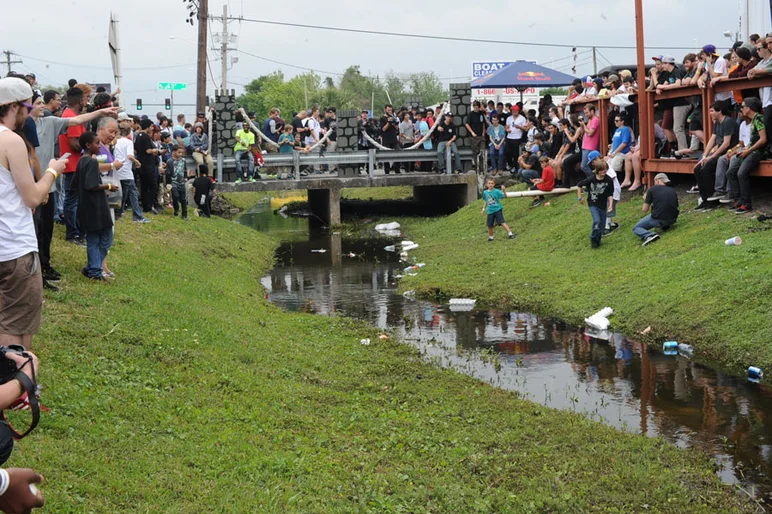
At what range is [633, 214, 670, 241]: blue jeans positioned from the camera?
14.8 m

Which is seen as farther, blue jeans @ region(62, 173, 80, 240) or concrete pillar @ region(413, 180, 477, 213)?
concrete pillar @ region(413, 180, 477, 213)

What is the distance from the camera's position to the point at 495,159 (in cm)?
2684

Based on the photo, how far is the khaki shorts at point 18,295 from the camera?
5555mm

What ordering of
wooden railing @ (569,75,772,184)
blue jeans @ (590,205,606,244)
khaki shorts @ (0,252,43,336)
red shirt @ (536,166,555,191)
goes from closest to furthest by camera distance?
1. khaki shorts @ (0,252,43,336)
2. wooden railing @ (569,75,772,184)
3. blue jeans @ (590,205,606,244)
4. red shirt @ (536,166,555,191)

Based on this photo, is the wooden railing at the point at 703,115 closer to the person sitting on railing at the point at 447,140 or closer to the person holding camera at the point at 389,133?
the person sitting on railing at the point at 447,140

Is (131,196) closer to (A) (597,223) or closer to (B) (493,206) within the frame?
(B) (493,206)

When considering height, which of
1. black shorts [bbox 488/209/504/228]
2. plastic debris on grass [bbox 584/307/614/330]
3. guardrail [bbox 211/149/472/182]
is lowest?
plastic debris on grass [bbox 584/307/614/330]

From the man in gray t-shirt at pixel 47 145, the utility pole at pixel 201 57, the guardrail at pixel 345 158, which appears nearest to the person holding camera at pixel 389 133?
the guardrail at pixel 345 158

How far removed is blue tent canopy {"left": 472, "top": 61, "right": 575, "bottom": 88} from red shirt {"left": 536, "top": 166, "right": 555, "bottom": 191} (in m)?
9.52

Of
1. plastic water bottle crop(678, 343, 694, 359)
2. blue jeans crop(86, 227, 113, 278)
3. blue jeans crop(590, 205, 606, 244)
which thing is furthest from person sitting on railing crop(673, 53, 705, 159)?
blue jeans crop(86, 227, 113, 278)

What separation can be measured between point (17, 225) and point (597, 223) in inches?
469

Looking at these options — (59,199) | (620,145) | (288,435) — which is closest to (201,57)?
(620,145)

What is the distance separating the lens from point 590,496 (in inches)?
244

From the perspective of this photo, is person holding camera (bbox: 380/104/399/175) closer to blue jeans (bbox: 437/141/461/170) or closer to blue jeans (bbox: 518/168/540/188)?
blue jeans (bbox: 437/141/461/170)
